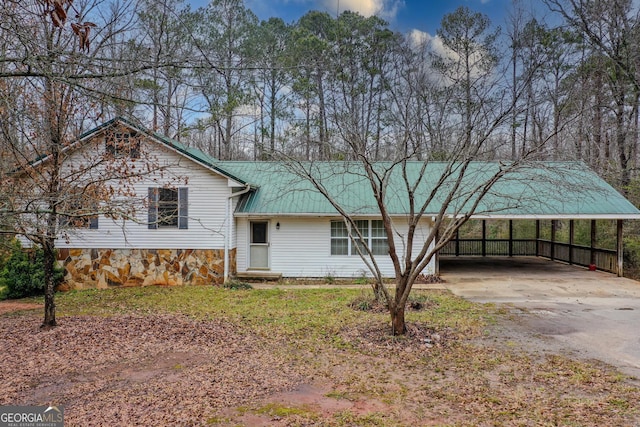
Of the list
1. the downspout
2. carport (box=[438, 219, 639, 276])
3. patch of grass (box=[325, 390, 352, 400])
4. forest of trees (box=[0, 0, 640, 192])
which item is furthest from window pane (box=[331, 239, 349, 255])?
patch of grass (box=[325, 390, 352, 400])

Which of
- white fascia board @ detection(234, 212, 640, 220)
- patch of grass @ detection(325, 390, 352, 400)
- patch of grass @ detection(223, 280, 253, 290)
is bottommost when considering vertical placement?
patch of grass @ detection(223, 280, 253, 290)

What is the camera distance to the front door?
14.2 metres

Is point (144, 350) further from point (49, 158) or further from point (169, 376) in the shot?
point (49, 158)

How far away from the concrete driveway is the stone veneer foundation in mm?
7809

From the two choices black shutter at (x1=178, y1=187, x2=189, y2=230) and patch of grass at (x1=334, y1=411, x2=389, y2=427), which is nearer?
patch of grass at (x1=334, y1=411, x2=389, y2=427)

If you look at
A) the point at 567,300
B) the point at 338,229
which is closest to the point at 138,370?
the point at 338,229

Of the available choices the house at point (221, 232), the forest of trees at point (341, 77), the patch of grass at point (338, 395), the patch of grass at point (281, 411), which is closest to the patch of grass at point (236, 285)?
the house at point (221, 232)

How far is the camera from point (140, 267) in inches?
516

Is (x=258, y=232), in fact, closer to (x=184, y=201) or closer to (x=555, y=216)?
(x=184, y=201)

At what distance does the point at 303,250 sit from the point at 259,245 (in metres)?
1.59

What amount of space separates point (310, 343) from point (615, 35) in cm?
1958

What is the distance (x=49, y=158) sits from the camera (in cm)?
792

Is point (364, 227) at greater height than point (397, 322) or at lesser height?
greater
